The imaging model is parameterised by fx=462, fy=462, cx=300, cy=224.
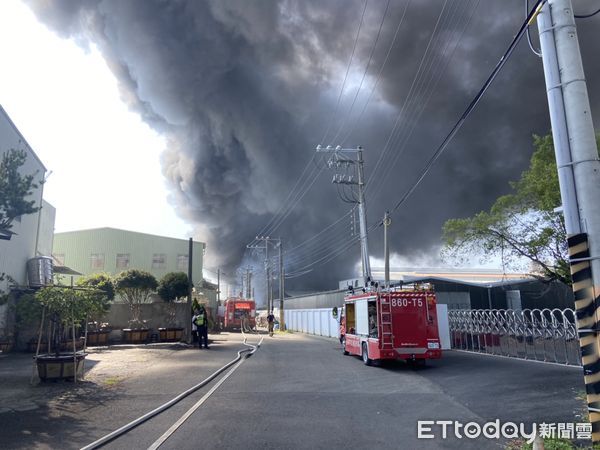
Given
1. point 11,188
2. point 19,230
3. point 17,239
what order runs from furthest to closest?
point 19,230 < point 17,239 < point 11,188

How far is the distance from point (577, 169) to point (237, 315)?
39415mm

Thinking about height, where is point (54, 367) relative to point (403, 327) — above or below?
below

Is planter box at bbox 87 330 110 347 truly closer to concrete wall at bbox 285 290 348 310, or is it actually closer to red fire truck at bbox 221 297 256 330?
concrete wall at bbox 285 290 348 310

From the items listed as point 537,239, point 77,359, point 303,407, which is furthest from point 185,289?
point 303,407

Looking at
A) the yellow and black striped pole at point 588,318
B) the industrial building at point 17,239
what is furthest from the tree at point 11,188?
the yellow and black striped pole at point 588,318

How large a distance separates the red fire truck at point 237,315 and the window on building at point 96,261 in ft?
53.9

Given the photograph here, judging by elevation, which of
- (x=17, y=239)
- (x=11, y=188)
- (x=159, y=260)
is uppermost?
(x=159, y=260)

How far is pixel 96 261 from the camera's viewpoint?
5012cm

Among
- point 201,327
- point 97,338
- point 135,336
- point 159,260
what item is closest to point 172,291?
point 135,336

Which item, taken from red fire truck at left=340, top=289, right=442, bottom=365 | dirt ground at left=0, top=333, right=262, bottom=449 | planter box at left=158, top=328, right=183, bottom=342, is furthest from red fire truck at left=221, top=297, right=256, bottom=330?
red fire truck at left=340, top=289, right=442, bottom=365

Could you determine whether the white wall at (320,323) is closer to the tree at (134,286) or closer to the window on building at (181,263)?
the tree at (134,286)

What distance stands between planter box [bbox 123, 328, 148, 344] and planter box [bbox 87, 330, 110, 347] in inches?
39.1

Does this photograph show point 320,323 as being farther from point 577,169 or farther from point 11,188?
point 577,169

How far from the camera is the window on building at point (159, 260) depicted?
2072 inches
